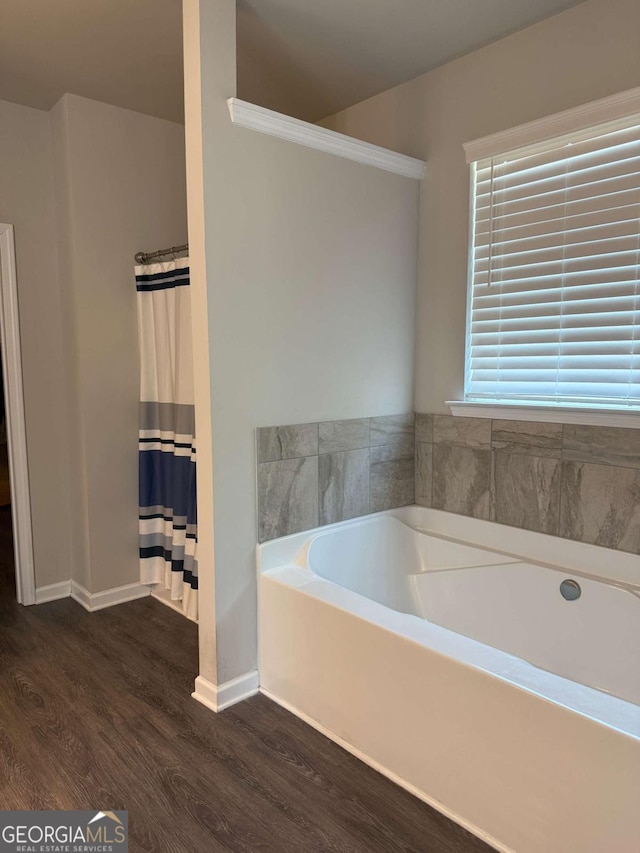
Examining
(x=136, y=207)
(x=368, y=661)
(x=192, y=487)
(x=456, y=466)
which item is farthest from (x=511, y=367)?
(x=136, y=207)

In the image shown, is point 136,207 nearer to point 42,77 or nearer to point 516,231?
point 42,77

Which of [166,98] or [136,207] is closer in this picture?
[166,98]

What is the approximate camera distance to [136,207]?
3199 mm

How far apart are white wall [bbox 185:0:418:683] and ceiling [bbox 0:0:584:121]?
0.34 metres

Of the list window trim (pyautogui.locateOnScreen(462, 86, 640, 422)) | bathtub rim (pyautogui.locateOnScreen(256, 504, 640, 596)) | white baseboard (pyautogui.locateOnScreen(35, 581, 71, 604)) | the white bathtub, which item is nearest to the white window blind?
window trim (pyautogui.locateOnScreen(462, 86, 640, 422))

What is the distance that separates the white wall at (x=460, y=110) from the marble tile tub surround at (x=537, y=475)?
0.71 ft

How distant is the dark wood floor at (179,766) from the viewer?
5.48 ft

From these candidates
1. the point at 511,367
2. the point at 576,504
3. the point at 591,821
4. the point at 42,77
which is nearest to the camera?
the point at 591,821

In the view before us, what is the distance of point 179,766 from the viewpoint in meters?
1.94

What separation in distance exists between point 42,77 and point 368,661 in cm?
289

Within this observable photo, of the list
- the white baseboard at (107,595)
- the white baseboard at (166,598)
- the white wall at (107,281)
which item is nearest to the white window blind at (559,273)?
the white wall at (107,281)

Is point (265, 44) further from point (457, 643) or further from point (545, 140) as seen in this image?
point (457, 643)

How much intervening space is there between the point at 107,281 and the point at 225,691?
2111 mm

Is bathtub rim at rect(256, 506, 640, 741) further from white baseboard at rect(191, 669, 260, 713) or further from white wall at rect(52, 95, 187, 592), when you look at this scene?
white wall at rect(52, 95, 187, 592)
